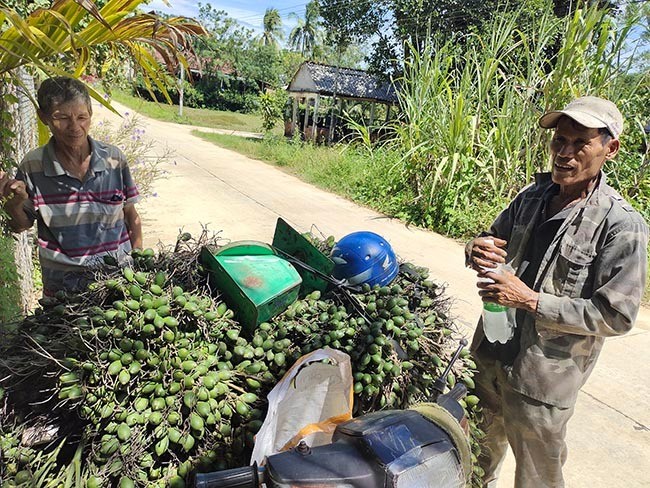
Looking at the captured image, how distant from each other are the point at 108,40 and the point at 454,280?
436 cm

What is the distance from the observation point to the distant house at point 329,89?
61.7 ft

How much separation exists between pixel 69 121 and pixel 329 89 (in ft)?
59.1

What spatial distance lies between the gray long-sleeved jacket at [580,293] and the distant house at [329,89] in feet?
55.7

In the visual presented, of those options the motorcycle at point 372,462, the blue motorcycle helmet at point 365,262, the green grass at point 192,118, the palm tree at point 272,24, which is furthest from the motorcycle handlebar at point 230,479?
the palm tree at point 272,24

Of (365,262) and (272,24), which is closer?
(365,262)

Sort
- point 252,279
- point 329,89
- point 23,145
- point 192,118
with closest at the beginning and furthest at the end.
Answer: point 252,279 → point 23,145 → point 329,89 → point 192,118

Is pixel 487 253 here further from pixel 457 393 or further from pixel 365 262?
pixel 457 393

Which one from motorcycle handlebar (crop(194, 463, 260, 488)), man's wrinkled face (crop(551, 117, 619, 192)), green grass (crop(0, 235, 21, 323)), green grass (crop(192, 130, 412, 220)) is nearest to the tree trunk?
green grass (crop(0, 235, 21, 323))

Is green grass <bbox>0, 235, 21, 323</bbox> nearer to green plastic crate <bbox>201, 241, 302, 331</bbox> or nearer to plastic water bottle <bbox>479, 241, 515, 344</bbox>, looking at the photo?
green plastic crate <bbox>201, 241, 302, 331</bbox>

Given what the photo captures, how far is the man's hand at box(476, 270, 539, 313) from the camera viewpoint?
1596 millimetres

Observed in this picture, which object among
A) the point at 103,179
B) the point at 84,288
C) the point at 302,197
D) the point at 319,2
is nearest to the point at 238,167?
the point at 302,197

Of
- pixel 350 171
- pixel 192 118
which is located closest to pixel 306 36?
pixel 192 118

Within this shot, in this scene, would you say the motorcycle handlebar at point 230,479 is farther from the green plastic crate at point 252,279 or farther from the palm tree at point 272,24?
Result: the palm tree at point 272,24

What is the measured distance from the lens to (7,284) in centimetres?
235
